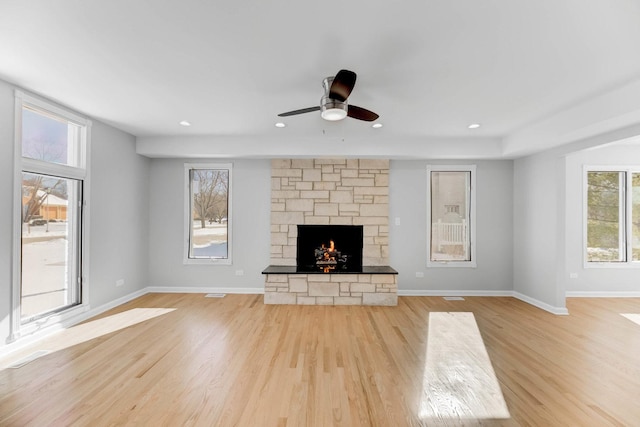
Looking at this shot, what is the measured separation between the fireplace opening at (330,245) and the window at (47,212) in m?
3.28

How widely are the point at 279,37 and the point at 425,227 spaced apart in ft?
14.3

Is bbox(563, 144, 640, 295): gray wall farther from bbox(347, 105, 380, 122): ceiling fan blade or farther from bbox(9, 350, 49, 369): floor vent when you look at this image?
bbox(9, 350, 49, 369): floor vent

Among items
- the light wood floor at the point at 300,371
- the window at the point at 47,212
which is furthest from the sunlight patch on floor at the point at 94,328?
the window at the point at 47,212

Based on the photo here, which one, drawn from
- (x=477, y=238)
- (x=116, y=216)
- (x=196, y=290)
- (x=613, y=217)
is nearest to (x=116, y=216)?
(x=116, y=216)

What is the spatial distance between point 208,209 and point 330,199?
7.42 feet

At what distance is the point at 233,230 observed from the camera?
5.71m

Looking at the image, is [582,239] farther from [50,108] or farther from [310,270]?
[50,108]

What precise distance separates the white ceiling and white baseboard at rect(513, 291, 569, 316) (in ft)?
7.82

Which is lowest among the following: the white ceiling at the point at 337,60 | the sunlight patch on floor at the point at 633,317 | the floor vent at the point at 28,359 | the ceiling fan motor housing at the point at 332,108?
the floor vent at the point at 28,359

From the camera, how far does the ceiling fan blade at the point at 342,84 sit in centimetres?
239

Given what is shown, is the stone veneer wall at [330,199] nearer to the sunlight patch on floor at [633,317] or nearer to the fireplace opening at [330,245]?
the fireplace opening at [330,245]

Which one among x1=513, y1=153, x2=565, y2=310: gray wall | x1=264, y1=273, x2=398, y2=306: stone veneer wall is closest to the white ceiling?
x1=513, y1=153, x2=565, y2=310: gray wall

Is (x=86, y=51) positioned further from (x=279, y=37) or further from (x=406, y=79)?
(x=406, y=79)

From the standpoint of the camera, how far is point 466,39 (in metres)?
2.29
